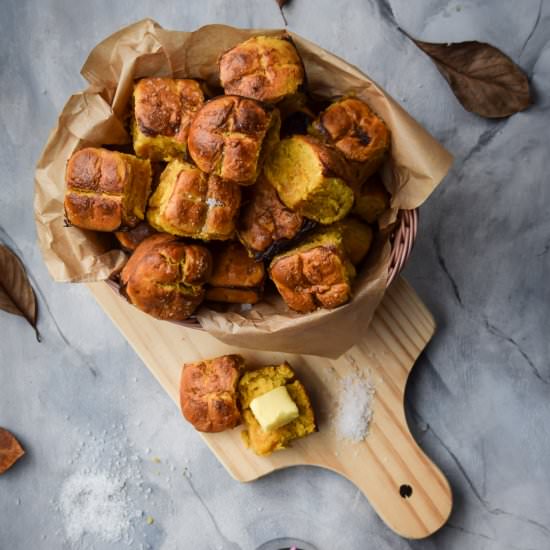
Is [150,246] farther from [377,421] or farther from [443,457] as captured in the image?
[443,457]

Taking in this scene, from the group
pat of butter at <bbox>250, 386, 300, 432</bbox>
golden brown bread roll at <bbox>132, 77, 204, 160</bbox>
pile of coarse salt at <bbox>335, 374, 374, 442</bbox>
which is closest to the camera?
golden brown bread roll at <bbox>132, 77, 204, 160</bbox>

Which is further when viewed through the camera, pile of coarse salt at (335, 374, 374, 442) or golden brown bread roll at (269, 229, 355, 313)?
pile of coarse salt at (335, 374, 374, 442)

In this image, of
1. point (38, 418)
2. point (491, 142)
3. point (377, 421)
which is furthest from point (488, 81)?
point (38, 418)

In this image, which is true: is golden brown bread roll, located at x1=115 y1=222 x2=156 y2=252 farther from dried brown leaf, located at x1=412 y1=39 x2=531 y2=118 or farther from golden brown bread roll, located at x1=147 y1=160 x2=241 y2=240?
dried brown leaf, located at x1=412 y1=39 x2=531 y2=118

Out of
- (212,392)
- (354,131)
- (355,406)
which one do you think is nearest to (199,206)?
(354,131)

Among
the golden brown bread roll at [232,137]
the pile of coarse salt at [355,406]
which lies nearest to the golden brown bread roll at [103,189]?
the golden brown bread roll at [232,137]

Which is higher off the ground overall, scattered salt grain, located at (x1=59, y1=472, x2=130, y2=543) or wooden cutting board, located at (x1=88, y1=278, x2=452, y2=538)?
wooden cutting board, located at (x1=88, y1=278, x2=452, y2=538)

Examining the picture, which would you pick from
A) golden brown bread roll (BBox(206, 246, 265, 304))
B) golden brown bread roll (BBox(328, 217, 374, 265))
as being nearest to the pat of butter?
golden brown bread roll (BBox(206, 246, 265, 304))
